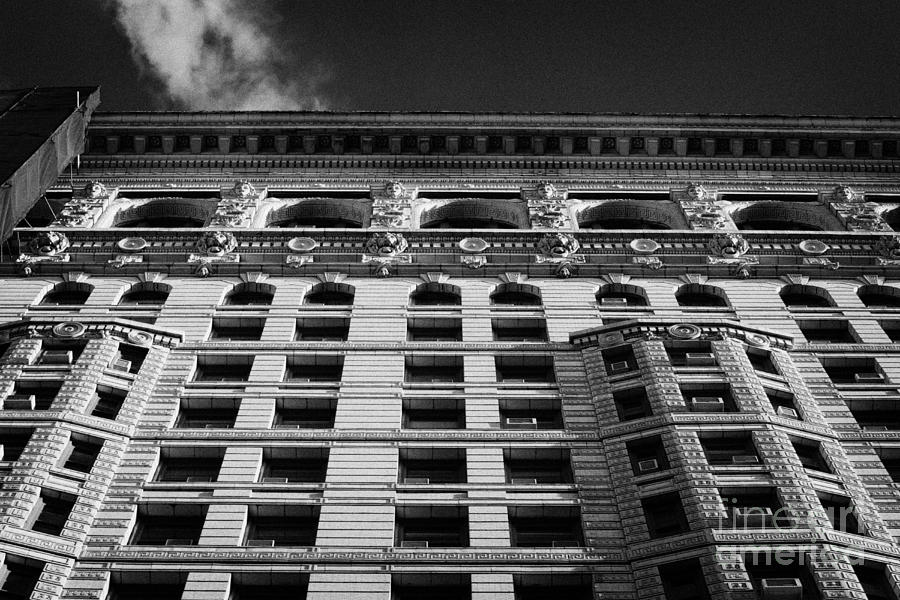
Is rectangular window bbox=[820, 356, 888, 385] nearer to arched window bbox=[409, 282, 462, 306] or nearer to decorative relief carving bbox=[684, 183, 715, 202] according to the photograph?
arched window bbox=[409, 282, 462, 306]

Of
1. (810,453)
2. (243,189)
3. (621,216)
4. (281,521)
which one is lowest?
(281,521)

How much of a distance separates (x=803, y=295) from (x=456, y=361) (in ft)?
48.0

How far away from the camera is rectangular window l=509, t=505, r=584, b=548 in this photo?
101 feet

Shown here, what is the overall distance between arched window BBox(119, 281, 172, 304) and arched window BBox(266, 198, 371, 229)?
25.7 ft

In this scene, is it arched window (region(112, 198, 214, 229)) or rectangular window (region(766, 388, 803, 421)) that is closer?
rectangular window (region(766, 388, 803, 421))

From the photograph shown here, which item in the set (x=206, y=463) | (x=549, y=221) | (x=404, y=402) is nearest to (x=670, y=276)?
(x=549, y=221)

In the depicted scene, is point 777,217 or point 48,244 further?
point 777,217

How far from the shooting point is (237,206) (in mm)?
49844

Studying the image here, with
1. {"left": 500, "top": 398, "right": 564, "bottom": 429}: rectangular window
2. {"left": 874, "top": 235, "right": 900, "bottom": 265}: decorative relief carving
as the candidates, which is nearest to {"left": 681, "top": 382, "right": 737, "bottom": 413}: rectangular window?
{"left": 500, "top": 398, "right": 564, "bottom": 429}: rectangular window

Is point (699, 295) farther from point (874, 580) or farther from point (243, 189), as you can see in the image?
point (243, 189)

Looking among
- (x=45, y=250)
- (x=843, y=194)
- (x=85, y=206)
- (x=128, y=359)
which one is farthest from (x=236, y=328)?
(x=843, y=194)

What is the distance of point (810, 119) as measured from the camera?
5453cm

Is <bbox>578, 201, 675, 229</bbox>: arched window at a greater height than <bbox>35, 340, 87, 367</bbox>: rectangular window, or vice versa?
<bbox>578, 201, 675, 229</bbox>: arched window

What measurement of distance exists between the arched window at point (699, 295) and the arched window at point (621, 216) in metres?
6.99
